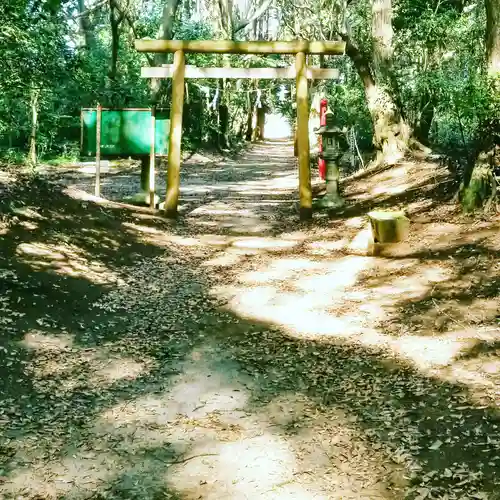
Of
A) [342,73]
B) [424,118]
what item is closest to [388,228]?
[424,118]

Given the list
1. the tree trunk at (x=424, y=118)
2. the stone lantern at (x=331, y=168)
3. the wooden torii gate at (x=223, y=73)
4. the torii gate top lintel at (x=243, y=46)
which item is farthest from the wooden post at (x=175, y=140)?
the tree trunk at (x=424, y=118)

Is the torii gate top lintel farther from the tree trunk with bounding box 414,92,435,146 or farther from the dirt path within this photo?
the tree trunk with bounding box 414,92,435,146

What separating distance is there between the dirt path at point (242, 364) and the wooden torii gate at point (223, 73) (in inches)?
94.7

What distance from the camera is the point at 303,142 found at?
36.8 ft

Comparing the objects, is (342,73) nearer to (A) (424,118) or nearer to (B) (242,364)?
(A) (424,118)

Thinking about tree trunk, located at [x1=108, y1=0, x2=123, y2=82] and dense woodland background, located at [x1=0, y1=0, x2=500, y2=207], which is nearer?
dense woodland background, located at [x1=0, y1=0, x2=500, y2=207]

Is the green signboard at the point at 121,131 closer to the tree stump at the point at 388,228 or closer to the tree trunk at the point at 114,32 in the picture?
the tree stump at the point at 388,228

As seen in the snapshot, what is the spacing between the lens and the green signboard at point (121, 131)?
10.7m

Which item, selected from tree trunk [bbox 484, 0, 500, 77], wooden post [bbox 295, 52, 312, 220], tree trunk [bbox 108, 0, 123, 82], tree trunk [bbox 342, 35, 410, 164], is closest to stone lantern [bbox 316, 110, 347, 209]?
wooden post [bbox 295, 52, 312, 220]

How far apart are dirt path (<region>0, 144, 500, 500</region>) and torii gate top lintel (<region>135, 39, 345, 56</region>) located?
354 cm

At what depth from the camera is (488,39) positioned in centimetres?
847

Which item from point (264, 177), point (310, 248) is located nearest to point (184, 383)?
point (310, 248)

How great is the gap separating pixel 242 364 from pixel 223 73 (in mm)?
7714

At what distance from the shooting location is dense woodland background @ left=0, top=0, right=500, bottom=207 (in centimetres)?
842
